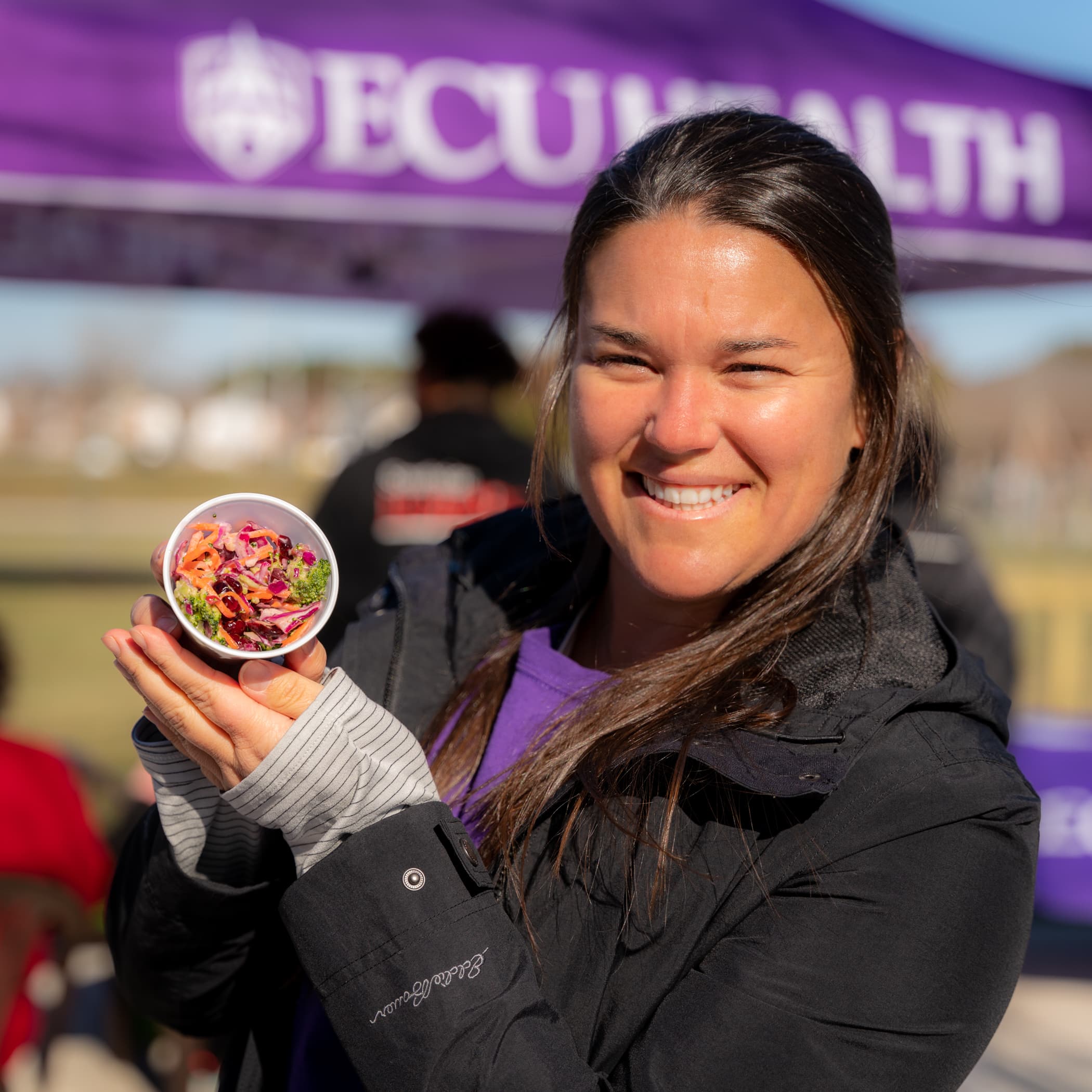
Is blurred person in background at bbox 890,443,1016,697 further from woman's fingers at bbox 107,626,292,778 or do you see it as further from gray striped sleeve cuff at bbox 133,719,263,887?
woman's fingers at bbox 107,626,292,778

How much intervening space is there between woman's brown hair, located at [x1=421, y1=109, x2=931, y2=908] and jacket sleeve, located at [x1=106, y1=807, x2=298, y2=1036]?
0.27 metres

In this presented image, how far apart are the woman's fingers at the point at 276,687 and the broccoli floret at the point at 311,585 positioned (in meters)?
0.09

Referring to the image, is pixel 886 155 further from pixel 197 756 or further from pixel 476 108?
A: pixel 197 756

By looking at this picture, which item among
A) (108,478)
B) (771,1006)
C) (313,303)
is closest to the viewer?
(771,1006)

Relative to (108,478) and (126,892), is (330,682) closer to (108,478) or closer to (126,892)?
(126,892)

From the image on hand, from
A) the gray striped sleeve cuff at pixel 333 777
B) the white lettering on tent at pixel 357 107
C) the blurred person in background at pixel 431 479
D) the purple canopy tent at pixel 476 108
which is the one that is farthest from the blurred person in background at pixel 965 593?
the gray striped sleeve cuff at pixel 333 777

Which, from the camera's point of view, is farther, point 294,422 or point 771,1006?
point 294,422

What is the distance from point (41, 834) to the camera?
2.69m

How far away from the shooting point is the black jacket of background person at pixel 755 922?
1.01 meters

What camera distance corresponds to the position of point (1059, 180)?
307 cm

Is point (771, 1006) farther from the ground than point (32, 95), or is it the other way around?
point (32, 95)

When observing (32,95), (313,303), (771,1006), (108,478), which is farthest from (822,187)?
(108,478)

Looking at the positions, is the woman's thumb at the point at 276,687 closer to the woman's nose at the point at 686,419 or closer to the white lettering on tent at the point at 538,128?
the woman's nose at the point at 686,419

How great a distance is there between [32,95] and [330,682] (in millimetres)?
2199
